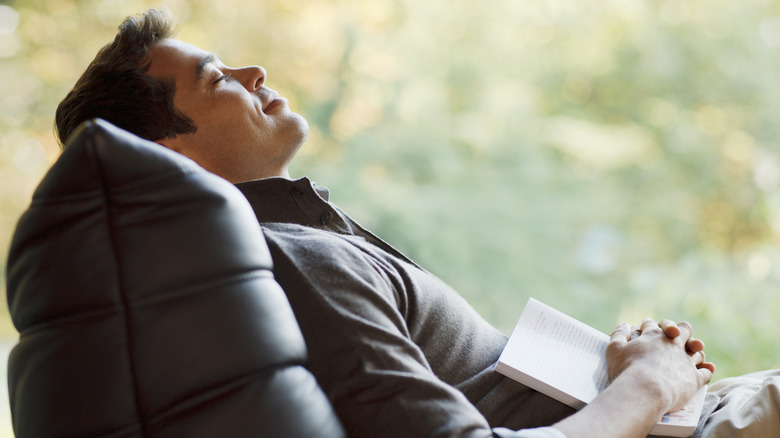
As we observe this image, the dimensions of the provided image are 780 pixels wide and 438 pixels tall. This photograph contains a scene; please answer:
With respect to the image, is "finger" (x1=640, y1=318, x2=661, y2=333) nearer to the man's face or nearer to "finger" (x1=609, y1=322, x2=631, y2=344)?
"finger" (x1=609, y1=322, x2=631, y2=344)

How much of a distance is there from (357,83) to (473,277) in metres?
1.29

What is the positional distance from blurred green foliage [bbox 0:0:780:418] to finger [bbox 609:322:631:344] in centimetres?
214

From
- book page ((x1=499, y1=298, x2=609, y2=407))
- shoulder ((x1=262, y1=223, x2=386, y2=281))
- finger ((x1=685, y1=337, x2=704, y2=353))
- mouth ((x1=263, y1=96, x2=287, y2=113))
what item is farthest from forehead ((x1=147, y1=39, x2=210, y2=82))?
finger ((x1=685, y1=337, x2=704, y2=353))

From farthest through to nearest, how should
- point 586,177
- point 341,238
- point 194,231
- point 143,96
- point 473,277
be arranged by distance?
1. point 586,177
2. point 473,277
3. point 143,96
4. point 341,238
5. point 194,231

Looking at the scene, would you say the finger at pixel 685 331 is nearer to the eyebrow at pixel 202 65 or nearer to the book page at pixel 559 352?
the book page at pixel 559 352

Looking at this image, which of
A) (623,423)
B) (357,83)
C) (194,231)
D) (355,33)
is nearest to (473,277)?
(357,83)

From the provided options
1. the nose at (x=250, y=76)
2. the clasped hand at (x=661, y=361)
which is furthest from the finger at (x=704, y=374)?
the nose at (x=250, y=76)

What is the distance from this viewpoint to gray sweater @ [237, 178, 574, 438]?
729mm

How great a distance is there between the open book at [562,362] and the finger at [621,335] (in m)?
0.03

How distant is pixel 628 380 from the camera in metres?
0.89

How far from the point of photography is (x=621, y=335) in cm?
104

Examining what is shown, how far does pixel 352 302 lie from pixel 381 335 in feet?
0.19

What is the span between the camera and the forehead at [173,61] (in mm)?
1208

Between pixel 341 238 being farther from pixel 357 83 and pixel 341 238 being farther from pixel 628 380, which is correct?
pixel 357 83
